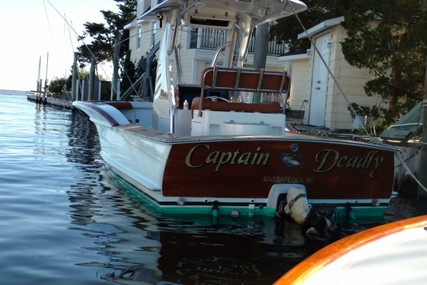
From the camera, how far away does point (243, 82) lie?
311 inches

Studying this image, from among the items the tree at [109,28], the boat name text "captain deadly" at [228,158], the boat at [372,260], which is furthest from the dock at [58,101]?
the boat at [372,260]

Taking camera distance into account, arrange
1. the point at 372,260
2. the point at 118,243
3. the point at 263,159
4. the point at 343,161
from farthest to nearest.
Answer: the point at 343,161 → the point at 263,159 → the point at 118,243 → the point at 372,260

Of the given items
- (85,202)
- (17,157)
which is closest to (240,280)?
(85,202)

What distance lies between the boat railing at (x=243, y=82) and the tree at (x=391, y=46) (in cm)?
484

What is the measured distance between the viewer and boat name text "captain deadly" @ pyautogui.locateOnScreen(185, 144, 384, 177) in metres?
6.98

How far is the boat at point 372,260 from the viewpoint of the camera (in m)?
2.35

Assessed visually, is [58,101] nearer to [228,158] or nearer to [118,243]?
[228,158]

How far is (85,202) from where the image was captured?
8.40m

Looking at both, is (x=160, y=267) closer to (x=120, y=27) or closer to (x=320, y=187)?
(x=320, y=187)

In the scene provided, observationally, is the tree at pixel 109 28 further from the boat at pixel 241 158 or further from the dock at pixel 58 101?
the boat at pixel 241 158

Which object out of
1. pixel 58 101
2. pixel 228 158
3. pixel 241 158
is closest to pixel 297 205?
pixel 241 158

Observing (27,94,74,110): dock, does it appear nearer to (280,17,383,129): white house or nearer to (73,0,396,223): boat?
(280,17,383,129): white house

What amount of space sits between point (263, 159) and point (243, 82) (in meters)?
1.26

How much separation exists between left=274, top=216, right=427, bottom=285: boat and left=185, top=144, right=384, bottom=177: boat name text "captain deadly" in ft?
13.8
